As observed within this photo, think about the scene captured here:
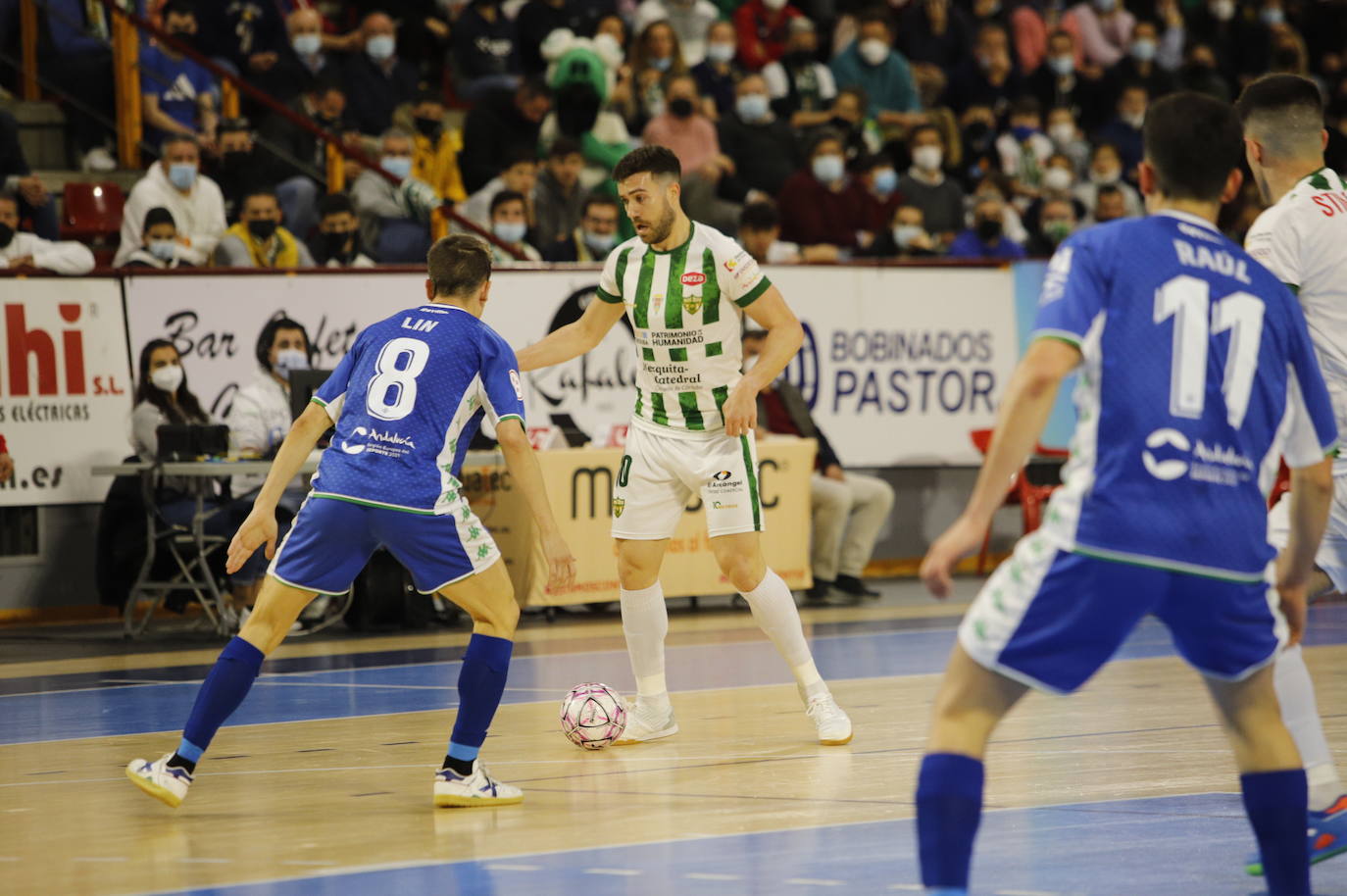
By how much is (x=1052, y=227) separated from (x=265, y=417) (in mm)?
9040

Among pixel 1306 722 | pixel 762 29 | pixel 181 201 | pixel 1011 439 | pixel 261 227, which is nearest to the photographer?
pixel 1011 439

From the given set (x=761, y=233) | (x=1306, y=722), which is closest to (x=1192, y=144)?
(x=1306, y=722)

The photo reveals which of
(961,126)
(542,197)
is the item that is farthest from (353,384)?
(961,126)

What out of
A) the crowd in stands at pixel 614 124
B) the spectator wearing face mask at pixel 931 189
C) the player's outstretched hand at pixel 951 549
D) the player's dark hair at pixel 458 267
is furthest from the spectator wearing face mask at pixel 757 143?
the player's outstretched hand at pixel 951 549

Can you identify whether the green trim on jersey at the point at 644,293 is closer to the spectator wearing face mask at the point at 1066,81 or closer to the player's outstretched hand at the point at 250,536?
the player's outstretched hand at the point at 250,536

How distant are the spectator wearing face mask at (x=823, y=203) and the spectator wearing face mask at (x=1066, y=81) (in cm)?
476

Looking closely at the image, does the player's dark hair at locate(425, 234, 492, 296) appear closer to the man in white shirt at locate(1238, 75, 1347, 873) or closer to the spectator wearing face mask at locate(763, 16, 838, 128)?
the man in white shirt at locate(1238, 75, 1347, 873)

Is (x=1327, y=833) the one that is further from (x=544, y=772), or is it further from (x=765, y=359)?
(x=765, y=359)

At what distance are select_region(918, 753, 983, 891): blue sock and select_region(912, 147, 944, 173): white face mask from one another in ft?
48.9

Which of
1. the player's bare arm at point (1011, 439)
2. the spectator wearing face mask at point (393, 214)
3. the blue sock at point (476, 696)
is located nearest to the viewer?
the player's bare arm at point (1011, 439)

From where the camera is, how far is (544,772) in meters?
7.31

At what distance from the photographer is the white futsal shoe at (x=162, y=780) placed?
20.8 ft

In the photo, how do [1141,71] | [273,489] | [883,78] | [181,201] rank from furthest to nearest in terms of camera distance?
[1141,71], [883,78], [181,201], [273,489]

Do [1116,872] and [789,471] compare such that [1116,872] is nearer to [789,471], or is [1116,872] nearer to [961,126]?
[789,471]
